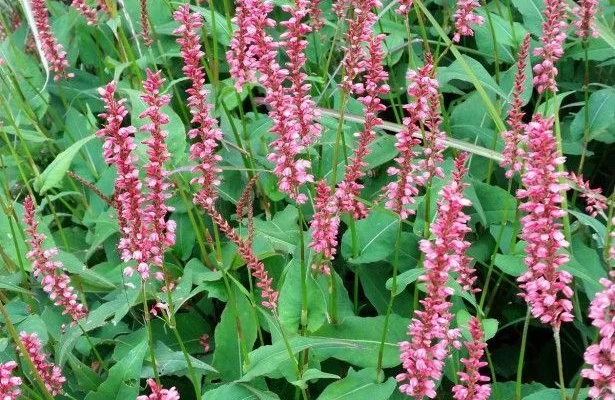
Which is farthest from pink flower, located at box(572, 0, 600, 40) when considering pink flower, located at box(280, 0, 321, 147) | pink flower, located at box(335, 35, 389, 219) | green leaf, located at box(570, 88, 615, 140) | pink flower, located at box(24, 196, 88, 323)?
pink flower, located at box(24, 196, 88, 323)

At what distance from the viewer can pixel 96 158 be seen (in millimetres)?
3963

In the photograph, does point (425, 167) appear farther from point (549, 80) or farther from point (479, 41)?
point (479, 41)

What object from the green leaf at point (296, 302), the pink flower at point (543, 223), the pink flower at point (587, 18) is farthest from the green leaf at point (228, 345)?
the pink flower at point (587, 18)

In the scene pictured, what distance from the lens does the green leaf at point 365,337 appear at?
2547 millimetres

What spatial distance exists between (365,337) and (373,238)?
447 mm

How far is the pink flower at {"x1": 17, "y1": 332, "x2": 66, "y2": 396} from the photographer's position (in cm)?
242

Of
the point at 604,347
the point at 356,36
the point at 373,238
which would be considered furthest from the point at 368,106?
the point at 604,347

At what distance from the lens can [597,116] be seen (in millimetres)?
3311

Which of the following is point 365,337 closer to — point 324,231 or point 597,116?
point 324,231

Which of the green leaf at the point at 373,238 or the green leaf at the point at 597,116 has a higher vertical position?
the green leaf at the point at 597,116

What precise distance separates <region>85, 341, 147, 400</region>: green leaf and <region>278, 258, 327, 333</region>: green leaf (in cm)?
46

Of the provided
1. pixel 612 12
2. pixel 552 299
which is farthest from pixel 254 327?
pixel 612 12

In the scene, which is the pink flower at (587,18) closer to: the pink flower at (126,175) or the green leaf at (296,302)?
the green leaf at (296,302)

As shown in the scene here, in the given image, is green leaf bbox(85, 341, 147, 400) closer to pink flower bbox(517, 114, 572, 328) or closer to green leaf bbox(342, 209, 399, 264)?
green leaf bbox(342, 209, 399, 264)
